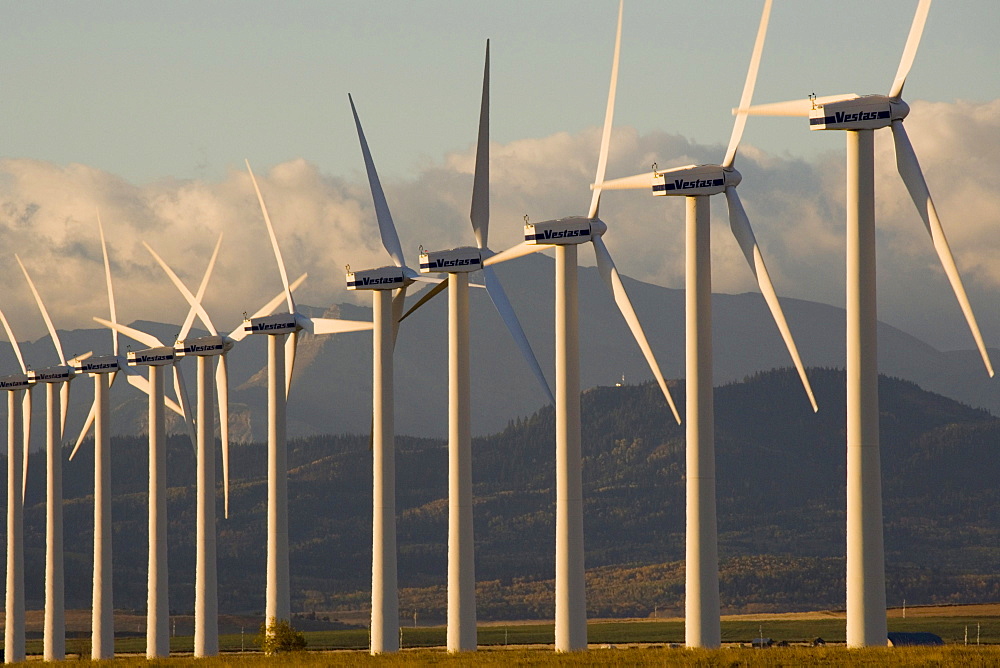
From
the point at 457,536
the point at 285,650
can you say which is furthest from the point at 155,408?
the point at 457,536

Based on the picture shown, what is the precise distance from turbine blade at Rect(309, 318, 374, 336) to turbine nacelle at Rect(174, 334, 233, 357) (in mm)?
13287

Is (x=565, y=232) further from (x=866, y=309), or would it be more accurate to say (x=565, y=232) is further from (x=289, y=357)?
(x=289, y=357)

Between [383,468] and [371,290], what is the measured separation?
35.5ft

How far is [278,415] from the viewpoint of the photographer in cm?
11875

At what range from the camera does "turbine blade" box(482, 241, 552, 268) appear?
298 ft

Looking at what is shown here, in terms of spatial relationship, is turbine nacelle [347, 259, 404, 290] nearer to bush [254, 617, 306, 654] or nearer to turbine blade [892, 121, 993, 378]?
bush [254, 617, 306, 654]

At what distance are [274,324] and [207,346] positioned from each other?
11501 millimetres

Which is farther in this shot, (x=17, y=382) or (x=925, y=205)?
(x=17, y=382)

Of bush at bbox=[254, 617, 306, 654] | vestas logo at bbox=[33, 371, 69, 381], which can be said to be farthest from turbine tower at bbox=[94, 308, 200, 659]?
bush at bbox=[254, 617, 306, 654]

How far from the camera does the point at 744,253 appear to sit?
79188mm

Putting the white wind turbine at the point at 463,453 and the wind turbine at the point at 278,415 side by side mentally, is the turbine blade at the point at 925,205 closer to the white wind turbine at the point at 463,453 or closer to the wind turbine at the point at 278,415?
the white wind turbine at the point at 463,453

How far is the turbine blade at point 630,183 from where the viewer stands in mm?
83688

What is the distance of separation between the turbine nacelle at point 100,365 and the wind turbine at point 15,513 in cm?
578

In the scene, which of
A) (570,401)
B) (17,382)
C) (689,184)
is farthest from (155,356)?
(689,184)
